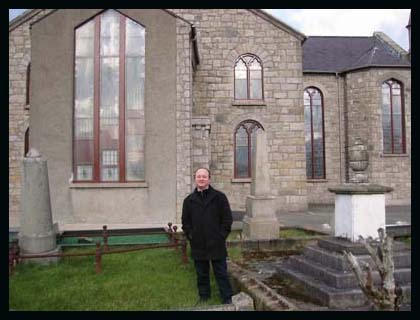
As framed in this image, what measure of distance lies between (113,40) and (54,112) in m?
2.78

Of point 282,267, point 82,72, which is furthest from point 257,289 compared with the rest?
point 82,72

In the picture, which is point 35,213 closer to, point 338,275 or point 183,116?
point 183,116

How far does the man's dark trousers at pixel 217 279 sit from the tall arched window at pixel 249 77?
1326cm

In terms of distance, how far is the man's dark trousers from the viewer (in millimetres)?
5047

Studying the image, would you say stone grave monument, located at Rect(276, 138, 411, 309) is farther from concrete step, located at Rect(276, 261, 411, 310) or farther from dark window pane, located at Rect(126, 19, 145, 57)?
dark window pane, located at Rect(126, 19, 145, 57)

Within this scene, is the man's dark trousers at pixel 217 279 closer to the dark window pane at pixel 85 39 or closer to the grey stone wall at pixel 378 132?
the dark window pane at pixel 85 39

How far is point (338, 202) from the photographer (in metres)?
6.40

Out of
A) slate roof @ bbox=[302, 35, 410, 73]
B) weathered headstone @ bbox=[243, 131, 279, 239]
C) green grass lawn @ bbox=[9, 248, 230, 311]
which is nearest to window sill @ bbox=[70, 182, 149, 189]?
weathered headstone @ bbox=[243, 131, 279, 239]

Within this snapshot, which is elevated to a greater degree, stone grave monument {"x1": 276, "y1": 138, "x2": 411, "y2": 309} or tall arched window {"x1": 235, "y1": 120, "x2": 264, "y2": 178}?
tall arched window {"x1": 235, "y1": 120, "x2": 264, "y2": 178}

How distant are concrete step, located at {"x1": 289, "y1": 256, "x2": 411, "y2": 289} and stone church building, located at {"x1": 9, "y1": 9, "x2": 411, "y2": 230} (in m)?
6.08

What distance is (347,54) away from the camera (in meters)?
22.5

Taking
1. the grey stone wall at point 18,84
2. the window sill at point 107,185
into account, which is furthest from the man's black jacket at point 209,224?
the grey stone wall at point 18,84

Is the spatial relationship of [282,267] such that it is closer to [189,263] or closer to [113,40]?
[189,263]

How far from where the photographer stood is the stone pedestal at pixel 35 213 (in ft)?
24.0
